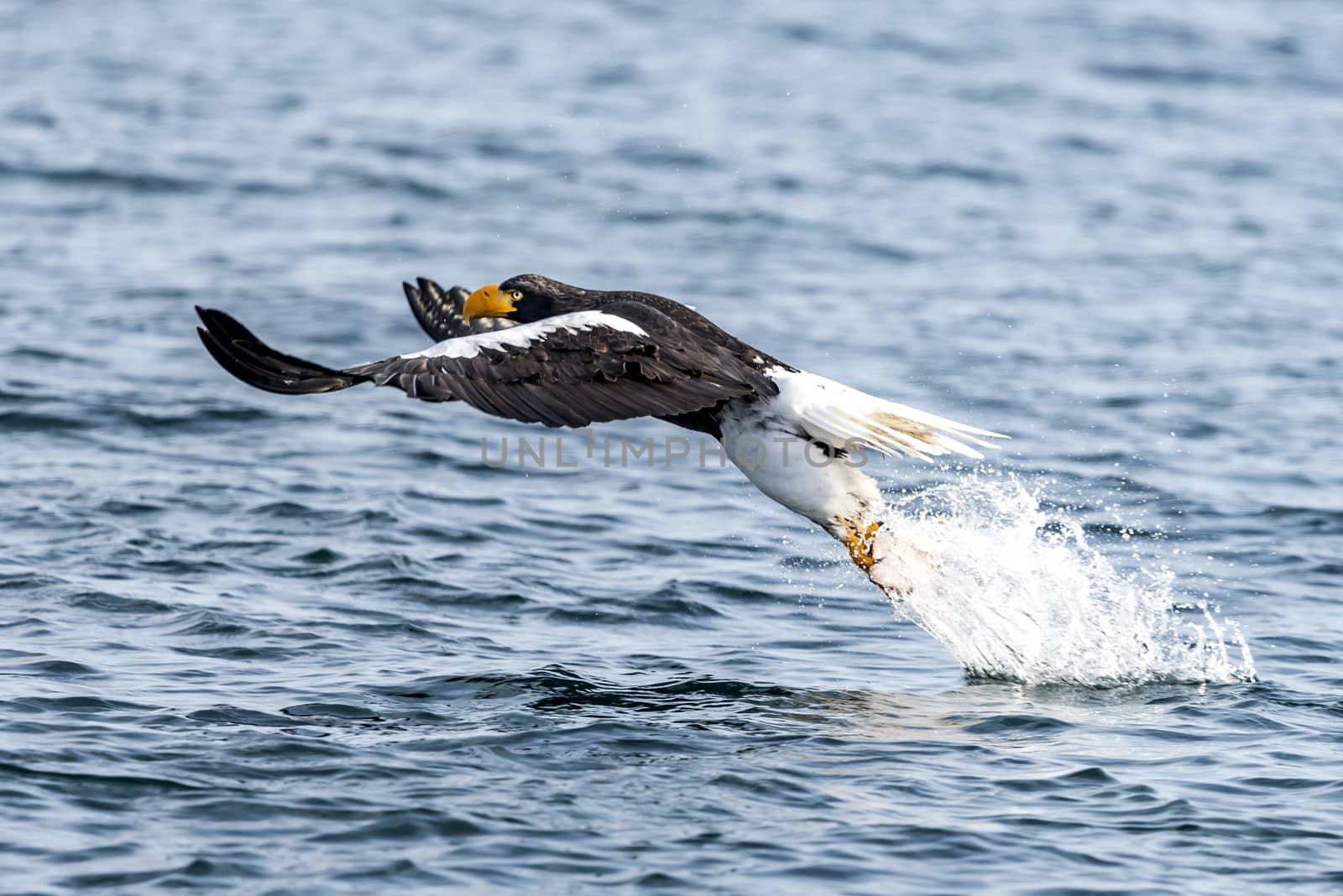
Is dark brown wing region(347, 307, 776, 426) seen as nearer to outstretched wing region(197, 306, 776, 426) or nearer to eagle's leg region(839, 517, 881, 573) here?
outstretched wing region(197, 306, 776, 426)

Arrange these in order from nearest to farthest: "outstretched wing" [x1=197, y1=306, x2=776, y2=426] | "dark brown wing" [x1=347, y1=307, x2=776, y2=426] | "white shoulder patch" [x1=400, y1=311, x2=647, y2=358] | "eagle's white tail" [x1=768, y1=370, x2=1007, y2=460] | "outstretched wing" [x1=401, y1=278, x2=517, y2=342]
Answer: "outstretched wing" [x1=197, y1=306, x2=776, y2=426] → "dark brown wing" [x1=347, y1=307, x2=776, y2=426] → "white shoulder patch" [x1=400, y1=311, x2=647, y2=358] → "eagle's white tail" [x1=768, y1=370, x2=1007, y2=460] → "outstretched wing" [x1=401, y1=278, x2=517, y2=342]

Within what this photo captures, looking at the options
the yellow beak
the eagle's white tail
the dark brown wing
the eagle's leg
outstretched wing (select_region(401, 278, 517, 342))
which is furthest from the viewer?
outstretched wing (select_region(401, 278, 517, 342))

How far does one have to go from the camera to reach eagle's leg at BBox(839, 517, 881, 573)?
7.97 meters

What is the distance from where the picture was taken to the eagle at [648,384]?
6797 millimetres

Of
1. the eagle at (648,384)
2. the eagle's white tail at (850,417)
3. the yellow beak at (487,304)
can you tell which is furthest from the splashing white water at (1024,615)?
→ the yellow beak at (487,304)

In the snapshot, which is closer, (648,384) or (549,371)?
(549,371)

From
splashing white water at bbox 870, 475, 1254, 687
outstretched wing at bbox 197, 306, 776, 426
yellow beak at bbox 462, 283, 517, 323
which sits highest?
yellow beak at bbox 462, 283, 517, 323

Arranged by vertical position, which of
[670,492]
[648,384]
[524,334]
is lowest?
[670,492]

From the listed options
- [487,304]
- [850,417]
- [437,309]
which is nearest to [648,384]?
[850,417]

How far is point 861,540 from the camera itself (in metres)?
7.98

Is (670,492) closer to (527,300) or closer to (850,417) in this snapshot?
(527,300)

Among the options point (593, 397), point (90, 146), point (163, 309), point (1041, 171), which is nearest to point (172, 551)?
point (593, 397)

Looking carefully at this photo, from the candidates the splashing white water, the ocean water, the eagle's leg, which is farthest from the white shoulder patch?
the splashing white water

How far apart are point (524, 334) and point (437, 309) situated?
2235mm
